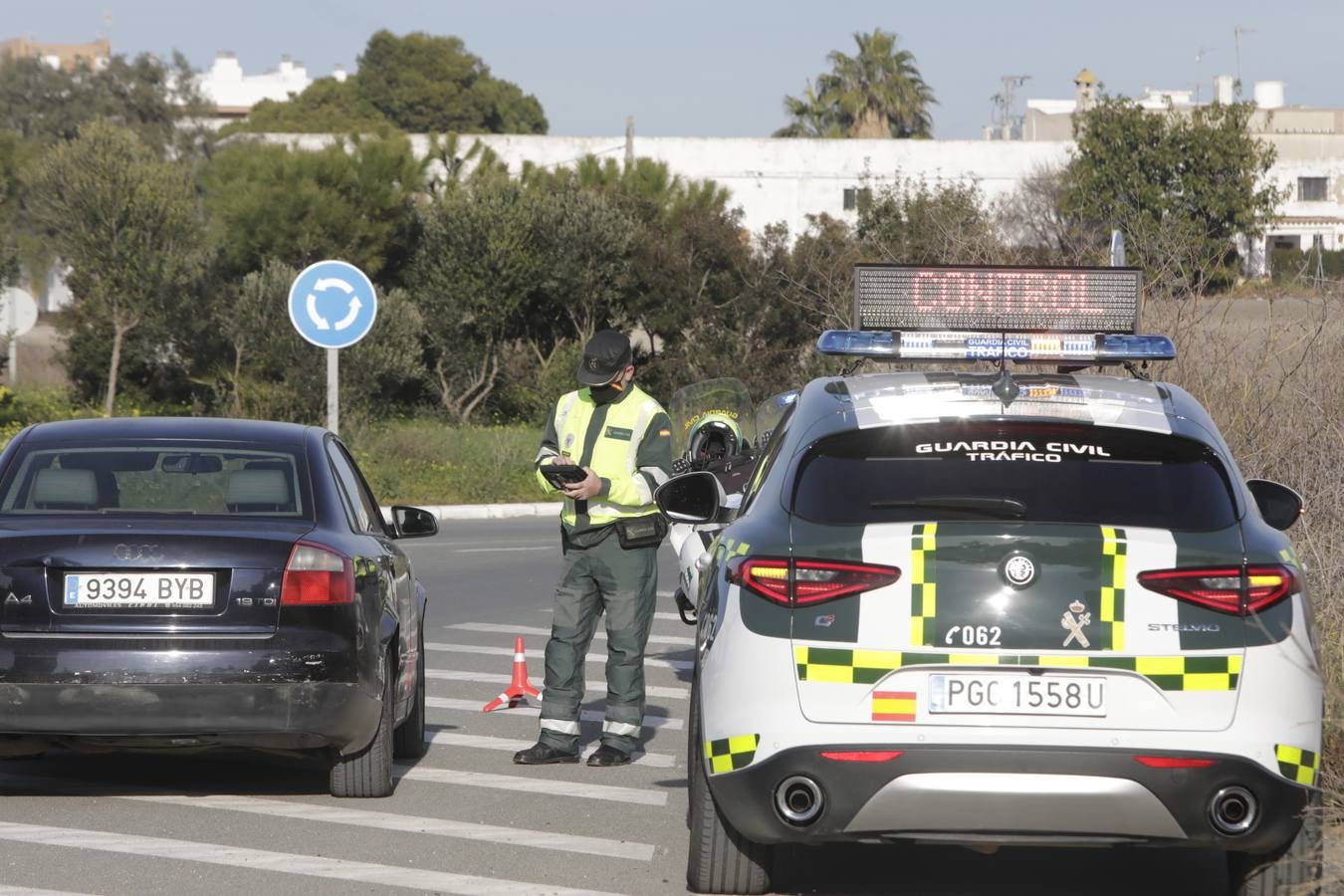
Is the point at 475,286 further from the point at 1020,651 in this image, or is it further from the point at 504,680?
the point at 1020,651

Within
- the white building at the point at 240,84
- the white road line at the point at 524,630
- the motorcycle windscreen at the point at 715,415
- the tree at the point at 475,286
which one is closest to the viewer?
the motorcycle windscreen at the point at 715,415

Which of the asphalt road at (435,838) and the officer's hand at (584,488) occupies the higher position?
the officer's hand at (584,488)

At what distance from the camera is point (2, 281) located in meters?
34.3

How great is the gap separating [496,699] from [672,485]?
325cm

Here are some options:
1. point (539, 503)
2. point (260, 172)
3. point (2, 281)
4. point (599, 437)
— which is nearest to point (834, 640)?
point (599, 437)

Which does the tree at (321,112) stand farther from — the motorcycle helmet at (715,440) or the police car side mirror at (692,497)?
the police car side mirror at (692,497)

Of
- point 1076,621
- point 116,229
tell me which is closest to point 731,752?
point 1076,621

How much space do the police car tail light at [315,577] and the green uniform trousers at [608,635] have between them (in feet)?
4.96

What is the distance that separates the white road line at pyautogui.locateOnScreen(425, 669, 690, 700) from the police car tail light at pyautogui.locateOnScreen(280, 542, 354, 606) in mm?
3733

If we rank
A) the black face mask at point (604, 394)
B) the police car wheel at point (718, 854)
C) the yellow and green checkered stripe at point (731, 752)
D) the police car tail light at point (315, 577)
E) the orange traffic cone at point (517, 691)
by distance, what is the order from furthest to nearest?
the orange traffic cone at point (517, 691) < the black face mask at point (604, 394) < the police car tail light at point (315, 577) < the police car wheel at point (718, 854) < the yellow and green checkered stripe at point (731, 752)

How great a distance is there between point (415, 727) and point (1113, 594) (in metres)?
4.22

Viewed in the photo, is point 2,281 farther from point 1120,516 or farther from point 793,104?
point 793,104

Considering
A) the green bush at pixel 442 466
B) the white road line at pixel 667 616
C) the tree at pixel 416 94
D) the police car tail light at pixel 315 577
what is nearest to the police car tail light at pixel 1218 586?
the police car tail light at pixel 315 577

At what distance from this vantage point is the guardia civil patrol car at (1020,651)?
5.12 metres
